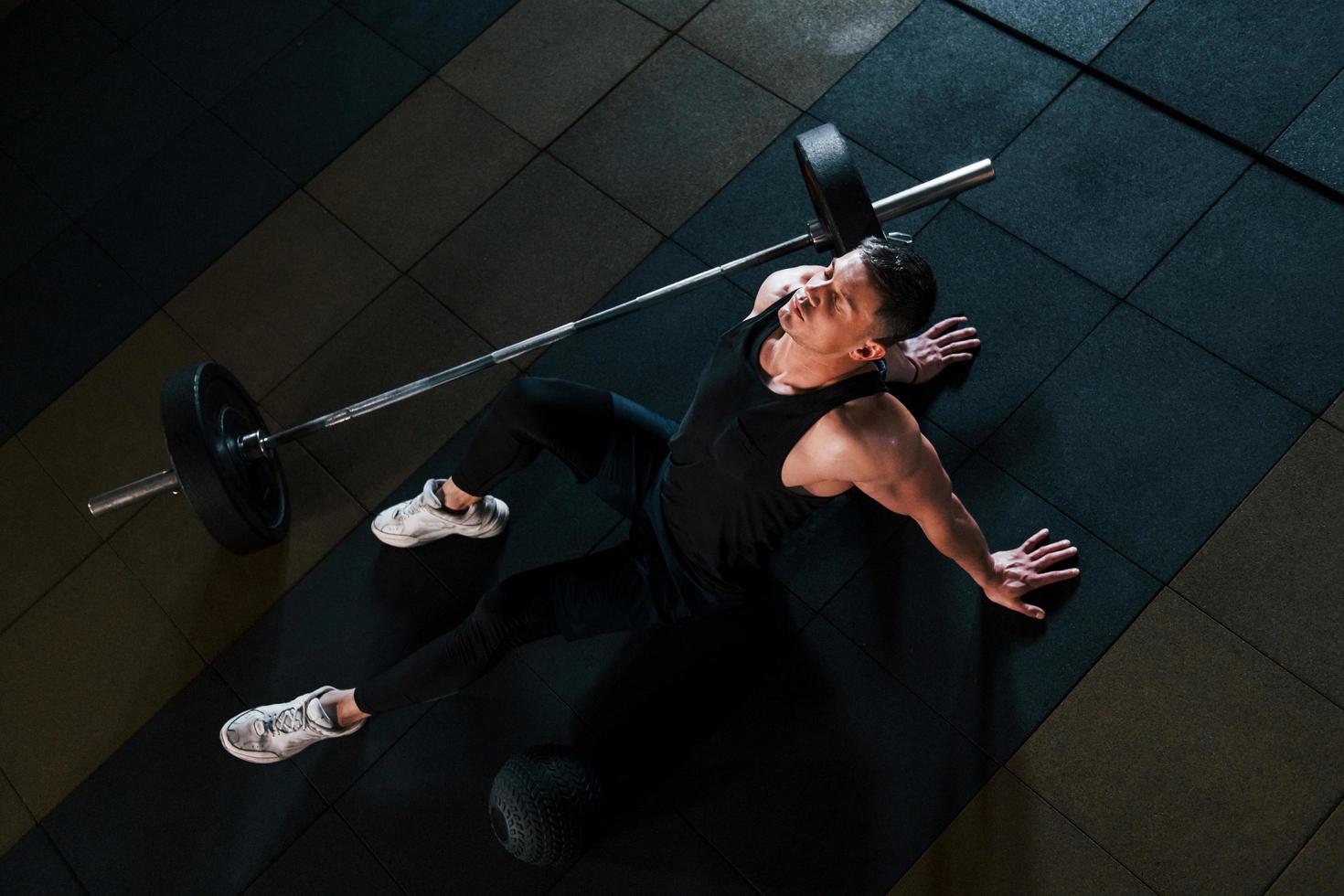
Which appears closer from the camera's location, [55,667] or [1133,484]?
[1133,484]

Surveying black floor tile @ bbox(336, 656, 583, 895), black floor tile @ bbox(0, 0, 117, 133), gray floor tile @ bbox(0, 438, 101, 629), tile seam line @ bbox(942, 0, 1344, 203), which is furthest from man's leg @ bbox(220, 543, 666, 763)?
black floor tile @ bbox(0, 0, 117, 133)

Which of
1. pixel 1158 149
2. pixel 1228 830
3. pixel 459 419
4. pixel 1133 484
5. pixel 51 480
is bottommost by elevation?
pixel 1228 830

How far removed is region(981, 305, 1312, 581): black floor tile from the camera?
2.80 metres

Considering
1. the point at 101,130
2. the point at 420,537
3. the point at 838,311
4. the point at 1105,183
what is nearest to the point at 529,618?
the point at 420,537

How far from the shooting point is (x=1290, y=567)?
2699 mm

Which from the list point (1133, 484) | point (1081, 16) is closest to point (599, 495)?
point (1133, 484)

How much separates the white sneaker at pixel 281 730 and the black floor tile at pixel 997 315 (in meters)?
1.76

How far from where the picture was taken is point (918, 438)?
205 centimetres

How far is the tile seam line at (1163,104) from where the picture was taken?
3152mm

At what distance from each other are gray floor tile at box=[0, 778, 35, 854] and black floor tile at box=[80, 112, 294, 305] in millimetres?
1641

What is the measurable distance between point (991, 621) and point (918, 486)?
0.82m

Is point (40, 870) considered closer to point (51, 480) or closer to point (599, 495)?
point (51, 480)

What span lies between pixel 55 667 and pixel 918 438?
2.60 meters

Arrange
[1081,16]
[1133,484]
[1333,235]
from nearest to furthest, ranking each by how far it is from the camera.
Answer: [1133,484] → [1333,235] → [1081,16]
